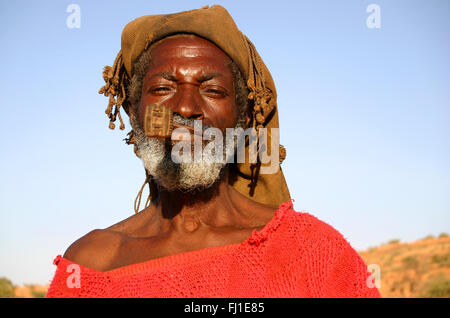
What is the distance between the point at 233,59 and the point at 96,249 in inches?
61.0

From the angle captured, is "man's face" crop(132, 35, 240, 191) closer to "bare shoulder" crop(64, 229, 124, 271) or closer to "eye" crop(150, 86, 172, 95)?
"eye" crop(150, 86, 172, 95)

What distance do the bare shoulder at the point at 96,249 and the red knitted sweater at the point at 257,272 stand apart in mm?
171

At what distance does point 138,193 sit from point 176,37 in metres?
1.25

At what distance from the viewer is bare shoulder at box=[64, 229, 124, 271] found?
10.8ft

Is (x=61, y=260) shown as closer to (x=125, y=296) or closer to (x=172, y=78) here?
(x=125, y=296)

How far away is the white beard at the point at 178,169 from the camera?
3377 millimetres

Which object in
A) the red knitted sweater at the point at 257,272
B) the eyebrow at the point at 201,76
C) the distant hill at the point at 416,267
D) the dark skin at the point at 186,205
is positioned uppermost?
the eyebrow at the point at 201,76

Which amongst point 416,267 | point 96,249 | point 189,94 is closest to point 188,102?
point 189,94

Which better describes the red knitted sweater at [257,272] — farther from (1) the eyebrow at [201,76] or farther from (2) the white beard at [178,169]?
(1) the eyebrow at [201,76]

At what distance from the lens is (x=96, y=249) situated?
337cm

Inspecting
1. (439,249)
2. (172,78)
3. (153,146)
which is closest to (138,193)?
(153,146)
